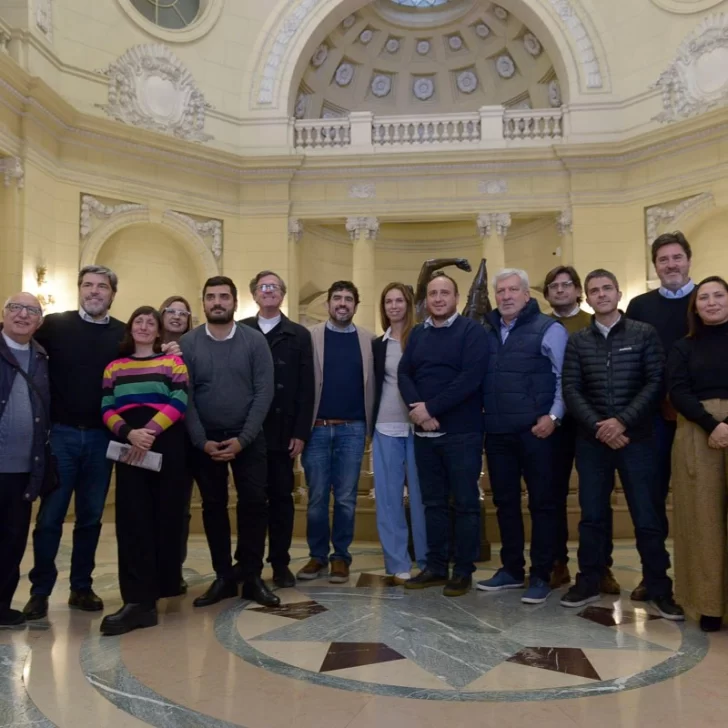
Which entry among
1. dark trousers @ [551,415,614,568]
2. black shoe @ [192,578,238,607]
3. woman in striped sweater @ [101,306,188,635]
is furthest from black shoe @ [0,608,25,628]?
dark trousers @ [551,415,614,568]

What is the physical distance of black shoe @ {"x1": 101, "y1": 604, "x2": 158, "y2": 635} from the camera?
3.30 meters

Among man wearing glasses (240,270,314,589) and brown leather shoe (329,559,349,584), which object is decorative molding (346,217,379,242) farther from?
brown leather shoe (329,559,349,584)

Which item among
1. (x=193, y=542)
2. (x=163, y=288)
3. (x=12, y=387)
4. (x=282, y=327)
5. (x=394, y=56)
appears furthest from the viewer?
(x=394, y=56)

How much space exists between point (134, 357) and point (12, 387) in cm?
59

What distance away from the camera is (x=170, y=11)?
39.9 ft

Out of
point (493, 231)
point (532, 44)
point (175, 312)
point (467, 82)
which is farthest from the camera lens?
point (467, 82)

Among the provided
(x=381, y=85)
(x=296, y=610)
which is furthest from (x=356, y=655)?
(x=381, y=85)

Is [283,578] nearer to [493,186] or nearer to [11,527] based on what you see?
[11,527]

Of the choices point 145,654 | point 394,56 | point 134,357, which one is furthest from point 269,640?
point 394,56

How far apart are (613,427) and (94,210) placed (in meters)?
9.29

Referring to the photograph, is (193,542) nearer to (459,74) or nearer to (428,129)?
(428,129)

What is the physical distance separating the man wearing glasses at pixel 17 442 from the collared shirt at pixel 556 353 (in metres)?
2.68

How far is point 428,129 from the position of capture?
12.6 meters

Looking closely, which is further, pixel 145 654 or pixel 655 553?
pixel 655 553
